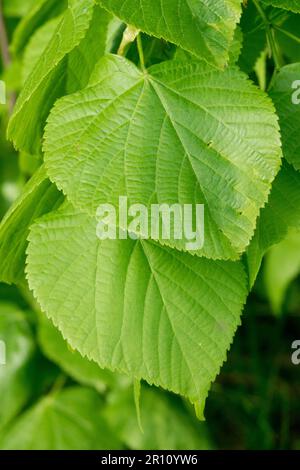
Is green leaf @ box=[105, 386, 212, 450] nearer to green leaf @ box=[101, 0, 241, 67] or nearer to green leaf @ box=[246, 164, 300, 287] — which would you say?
green leaf @ box=[246, 164, 300, 287]

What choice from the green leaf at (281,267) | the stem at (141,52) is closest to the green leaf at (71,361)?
the green leaf at (281,267)

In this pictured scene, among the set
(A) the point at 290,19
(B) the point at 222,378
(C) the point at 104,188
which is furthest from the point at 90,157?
(B) the point at 222,378

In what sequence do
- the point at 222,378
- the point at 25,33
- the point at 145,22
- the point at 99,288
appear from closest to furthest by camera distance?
1. the point at 145,22
2. the point at 99,288
3. the point at 25,33
4. the point at 222,378

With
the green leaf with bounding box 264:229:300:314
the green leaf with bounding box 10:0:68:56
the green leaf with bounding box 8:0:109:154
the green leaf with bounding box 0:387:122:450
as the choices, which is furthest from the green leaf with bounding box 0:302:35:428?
the green leaf with bounding box 8:0:109:154

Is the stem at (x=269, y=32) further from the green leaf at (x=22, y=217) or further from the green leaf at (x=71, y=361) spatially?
the green leaf at (x=71, y=361)

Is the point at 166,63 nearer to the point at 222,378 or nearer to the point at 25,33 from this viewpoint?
the point at 25,33

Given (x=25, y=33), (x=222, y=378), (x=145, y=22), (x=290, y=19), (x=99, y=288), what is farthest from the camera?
(x=222, y=378)
